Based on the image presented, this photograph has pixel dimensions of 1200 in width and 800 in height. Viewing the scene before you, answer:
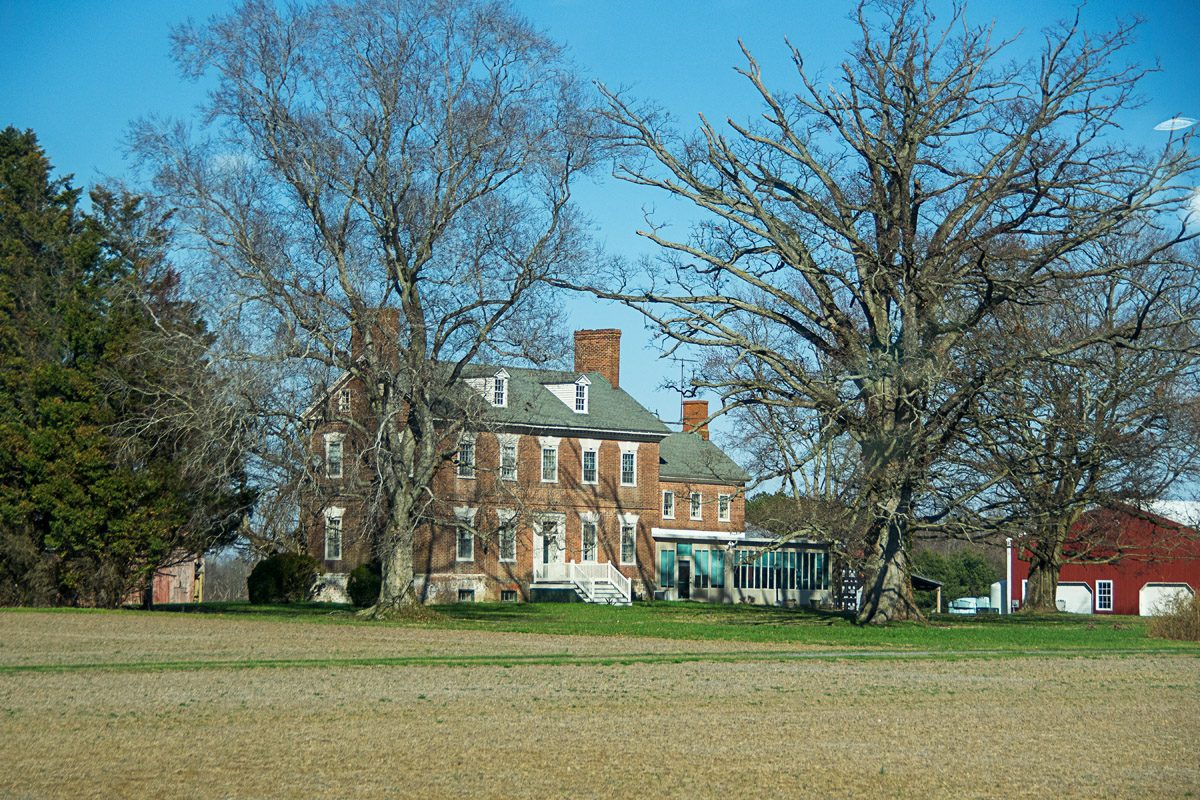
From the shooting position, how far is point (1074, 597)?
6162cm

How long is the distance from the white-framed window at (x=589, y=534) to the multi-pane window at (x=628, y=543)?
48.3 inches

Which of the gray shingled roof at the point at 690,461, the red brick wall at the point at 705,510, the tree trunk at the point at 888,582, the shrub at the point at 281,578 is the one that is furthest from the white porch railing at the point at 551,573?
the tree trunk at the point at 888,582

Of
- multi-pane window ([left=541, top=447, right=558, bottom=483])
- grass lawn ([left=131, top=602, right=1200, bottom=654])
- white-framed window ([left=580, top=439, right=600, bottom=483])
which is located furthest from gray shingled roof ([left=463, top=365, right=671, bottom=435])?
grass lawn ([left=131, top=602, right=1200, bottom=654])

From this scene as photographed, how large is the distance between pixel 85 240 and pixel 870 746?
32279 millimetres

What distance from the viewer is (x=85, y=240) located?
125 feet

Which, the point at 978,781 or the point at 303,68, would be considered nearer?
the point at 978,781

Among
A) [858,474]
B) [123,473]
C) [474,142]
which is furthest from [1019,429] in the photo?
[123,473]

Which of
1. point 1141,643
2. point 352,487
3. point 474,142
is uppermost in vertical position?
point 474,142

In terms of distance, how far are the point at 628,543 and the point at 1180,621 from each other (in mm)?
29642

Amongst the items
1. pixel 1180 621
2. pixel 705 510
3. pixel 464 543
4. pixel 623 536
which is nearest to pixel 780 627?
pixel 1180 621

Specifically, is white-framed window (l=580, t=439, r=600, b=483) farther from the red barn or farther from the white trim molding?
the red barn

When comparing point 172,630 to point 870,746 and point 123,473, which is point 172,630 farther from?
point 870,746

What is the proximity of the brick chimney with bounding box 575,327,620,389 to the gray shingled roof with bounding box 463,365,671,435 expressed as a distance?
902 millimetres

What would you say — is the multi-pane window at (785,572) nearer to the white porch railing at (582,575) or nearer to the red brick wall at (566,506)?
the red brick wall at (566,506)
